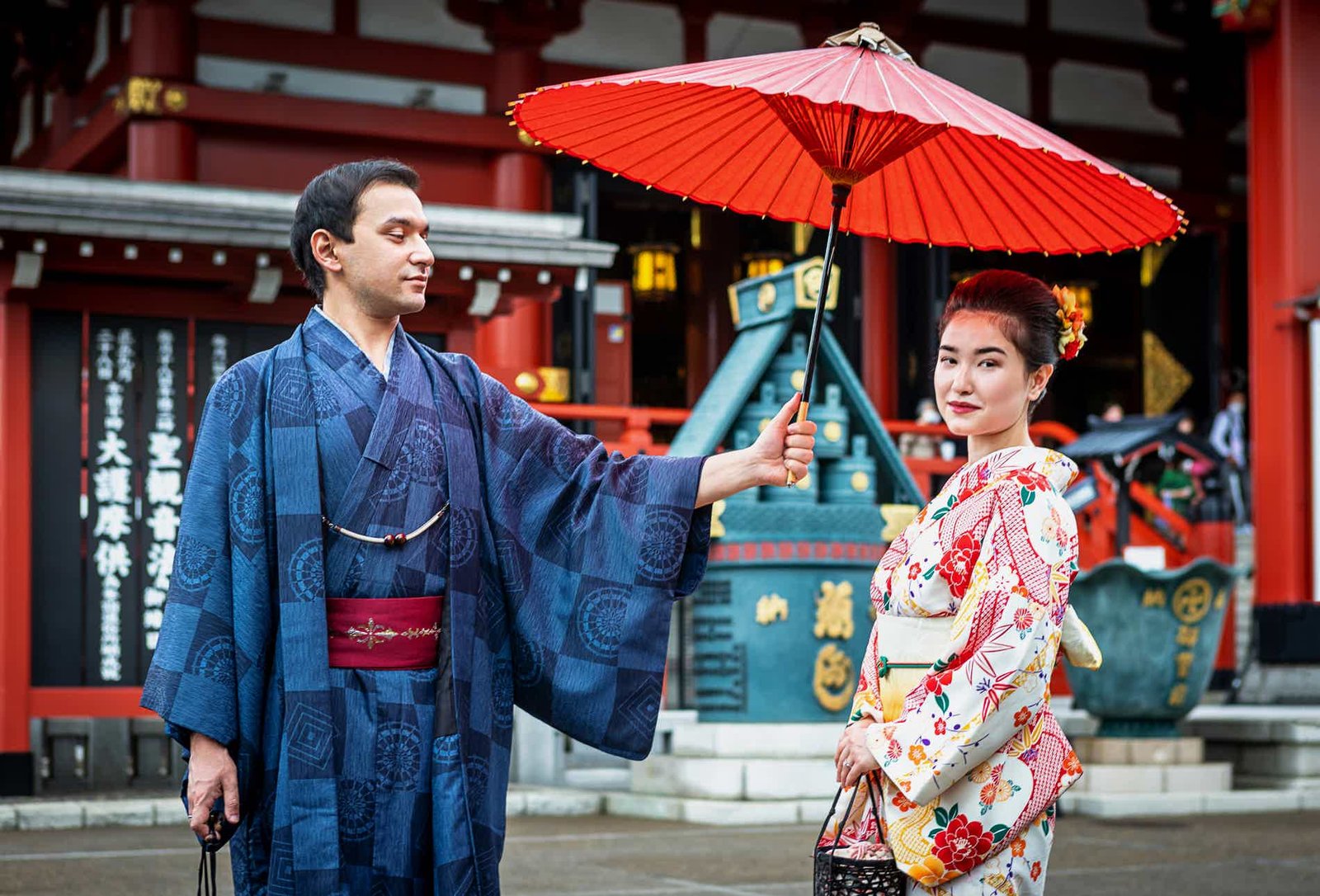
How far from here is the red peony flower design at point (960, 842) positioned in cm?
289

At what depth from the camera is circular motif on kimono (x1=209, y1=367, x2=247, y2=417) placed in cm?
313

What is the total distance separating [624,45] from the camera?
1605 centimetres

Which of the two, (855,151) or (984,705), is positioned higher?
(855,151)

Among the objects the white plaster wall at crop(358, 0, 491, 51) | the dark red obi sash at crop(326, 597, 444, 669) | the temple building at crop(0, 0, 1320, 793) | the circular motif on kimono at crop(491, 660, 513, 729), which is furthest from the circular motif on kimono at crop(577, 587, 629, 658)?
the white plaster wall at crop(358, 0, 491, 51)

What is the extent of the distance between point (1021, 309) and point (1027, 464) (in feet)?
0.97

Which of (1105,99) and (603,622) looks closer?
(603,622)

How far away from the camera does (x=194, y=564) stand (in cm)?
305

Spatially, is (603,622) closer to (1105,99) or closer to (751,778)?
(751,778)

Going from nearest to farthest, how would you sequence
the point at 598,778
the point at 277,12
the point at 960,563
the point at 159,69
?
1. the point at 960,563
2. the point at 598,778
3. the point at 159,69
4. the point at 277,12

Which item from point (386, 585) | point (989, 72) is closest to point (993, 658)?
point (386, 585)

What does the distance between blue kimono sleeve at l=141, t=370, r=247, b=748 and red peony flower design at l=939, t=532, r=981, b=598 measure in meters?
1.27

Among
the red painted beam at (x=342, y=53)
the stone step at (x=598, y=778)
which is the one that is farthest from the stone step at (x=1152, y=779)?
the red painted beam at (x=342, y=53)

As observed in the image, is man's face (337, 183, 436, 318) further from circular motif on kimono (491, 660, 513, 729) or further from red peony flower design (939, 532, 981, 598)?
red peony flower design (939, 532, 981, 598)

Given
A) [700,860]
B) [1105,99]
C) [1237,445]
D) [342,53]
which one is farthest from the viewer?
[1105,99]
